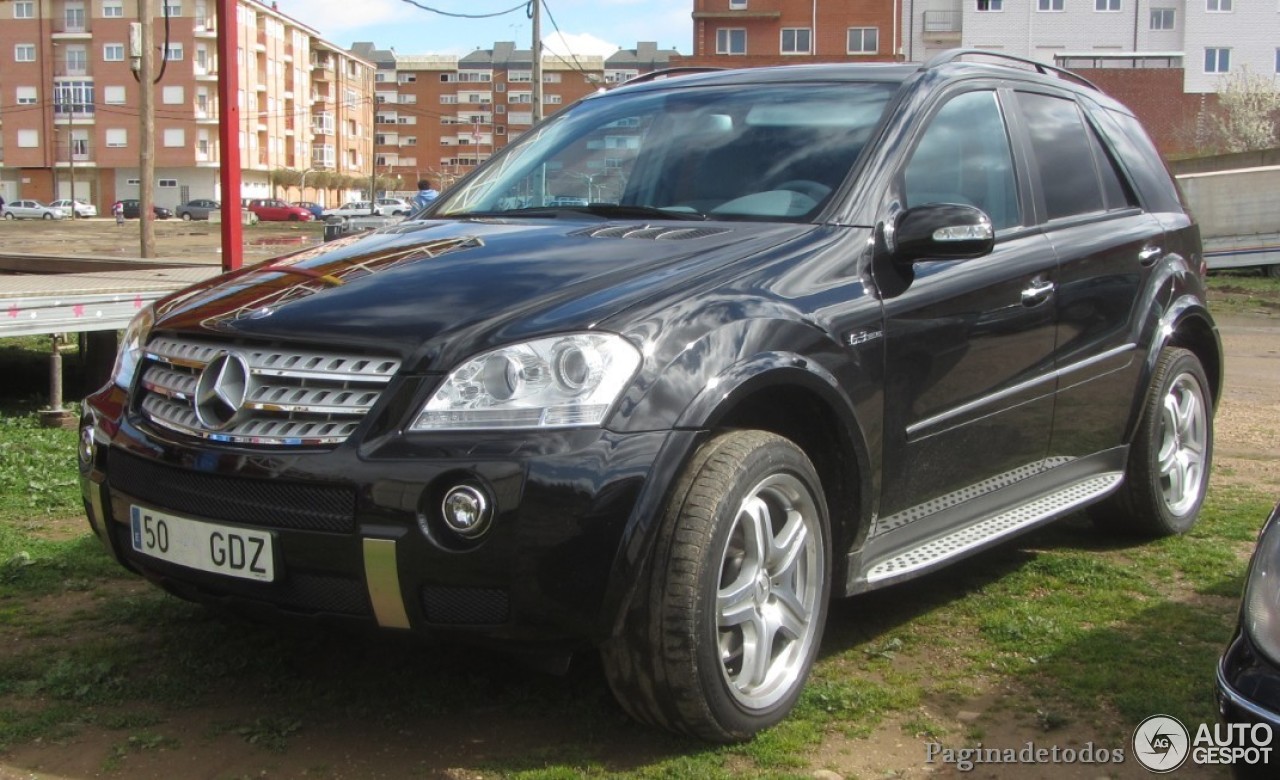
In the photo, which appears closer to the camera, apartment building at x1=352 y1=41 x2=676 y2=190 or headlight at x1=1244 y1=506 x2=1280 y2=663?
headlight at x1=1244 y1=506 x2=1280 y2=663

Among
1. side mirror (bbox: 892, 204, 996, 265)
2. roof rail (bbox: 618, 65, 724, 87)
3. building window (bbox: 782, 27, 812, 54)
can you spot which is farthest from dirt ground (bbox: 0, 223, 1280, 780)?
building window (bbox: 782, 27, 812, 54)

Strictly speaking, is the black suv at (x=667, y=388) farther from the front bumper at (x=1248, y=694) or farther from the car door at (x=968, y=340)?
the front bumper at (x=1248, y=694)

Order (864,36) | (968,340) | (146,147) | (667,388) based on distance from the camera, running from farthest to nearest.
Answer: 1. (864,36)
2. (146,147)
3. (968,340)
4. (667,388)

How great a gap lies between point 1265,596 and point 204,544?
2282 millimetres

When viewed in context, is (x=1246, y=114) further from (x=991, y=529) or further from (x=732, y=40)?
(x=991, y=529)

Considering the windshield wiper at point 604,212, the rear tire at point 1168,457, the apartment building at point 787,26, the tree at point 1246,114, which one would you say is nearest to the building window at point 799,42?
the apartment building at point 787,26

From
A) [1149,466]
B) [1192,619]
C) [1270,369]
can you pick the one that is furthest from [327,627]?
[1270,369]

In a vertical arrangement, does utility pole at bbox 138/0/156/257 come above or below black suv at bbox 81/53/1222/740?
above

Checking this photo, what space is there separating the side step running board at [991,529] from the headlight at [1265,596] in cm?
106

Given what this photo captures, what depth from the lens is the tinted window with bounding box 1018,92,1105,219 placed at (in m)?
4.71

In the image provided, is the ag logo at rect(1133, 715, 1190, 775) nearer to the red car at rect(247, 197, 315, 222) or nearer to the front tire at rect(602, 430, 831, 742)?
the front tire at rect(602, 430, 831, 742)

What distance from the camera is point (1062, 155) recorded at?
4871mm

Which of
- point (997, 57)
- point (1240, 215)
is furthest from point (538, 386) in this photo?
point (1240, 215)

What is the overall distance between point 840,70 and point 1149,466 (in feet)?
6.32
